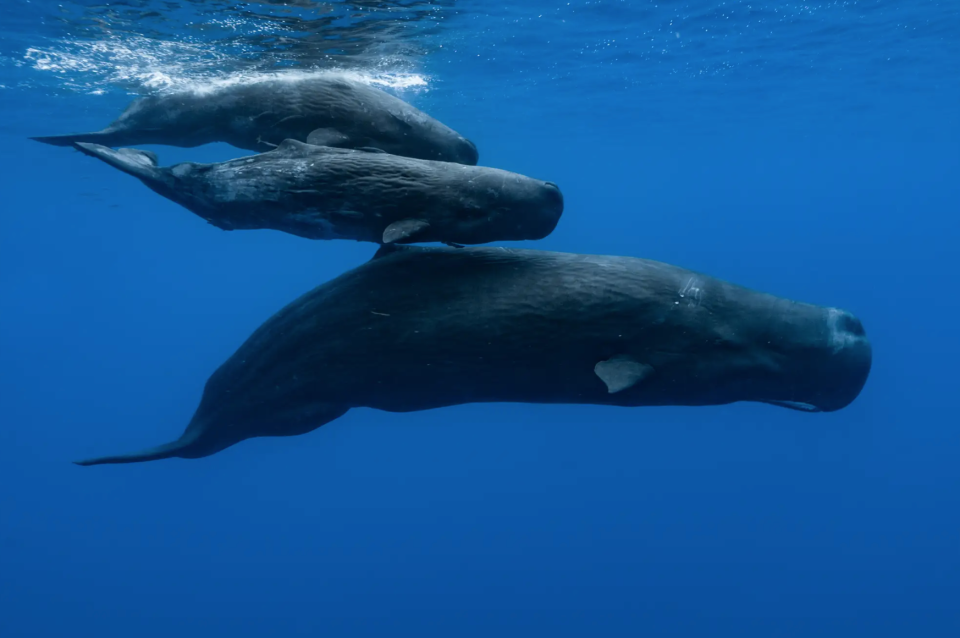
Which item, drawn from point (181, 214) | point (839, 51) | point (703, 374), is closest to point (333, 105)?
point (703, 374)

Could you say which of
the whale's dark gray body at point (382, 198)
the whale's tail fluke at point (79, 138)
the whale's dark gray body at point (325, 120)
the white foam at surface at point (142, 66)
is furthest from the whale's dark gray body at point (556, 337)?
the white foam at surface at point (142, 66)

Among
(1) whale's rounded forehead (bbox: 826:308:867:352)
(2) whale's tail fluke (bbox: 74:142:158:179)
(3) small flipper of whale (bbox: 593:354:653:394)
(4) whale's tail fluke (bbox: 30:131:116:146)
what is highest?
(2) whale's tail fluke (bbox: 74:142:158:179)

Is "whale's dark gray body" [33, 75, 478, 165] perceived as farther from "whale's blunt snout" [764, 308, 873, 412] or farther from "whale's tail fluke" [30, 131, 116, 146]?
"whale's blunt snout" [764, 308, 873, 412]

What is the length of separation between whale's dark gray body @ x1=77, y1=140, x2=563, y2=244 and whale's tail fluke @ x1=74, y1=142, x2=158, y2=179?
34.5 inches

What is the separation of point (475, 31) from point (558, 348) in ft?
48.0

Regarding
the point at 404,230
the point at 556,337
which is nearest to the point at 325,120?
the point at 404,230

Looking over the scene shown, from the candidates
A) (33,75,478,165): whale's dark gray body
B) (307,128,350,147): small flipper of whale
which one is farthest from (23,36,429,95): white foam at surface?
(307,128,350,147): small flipper of whale

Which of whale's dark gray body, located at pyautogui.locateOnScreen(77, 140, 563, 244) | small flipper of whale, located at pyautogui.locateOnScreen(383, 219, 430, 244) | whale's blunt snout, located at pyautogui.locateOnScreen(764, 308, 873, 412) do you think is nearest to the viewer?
small flipper of whale, located at pyautogui.locateOnScreen(383, 219, 430, 244)

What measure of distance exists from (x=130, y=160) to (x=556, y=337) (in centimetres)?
470

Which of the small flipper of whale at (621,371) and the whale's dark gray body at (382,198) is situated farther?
the whale's dark gray body at (382,198)

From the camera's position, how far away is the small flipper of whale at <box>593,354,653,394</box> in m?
5.53

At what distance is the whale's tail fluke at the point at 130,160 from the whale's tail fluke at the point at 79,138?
2.60 ft

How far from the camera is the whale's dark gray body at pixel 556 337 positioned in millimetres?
6051

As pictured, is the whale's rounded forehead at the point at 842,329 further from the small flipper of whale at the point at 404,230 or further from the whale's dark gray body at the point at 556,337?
the small flipper of whale at the point at 404,230
